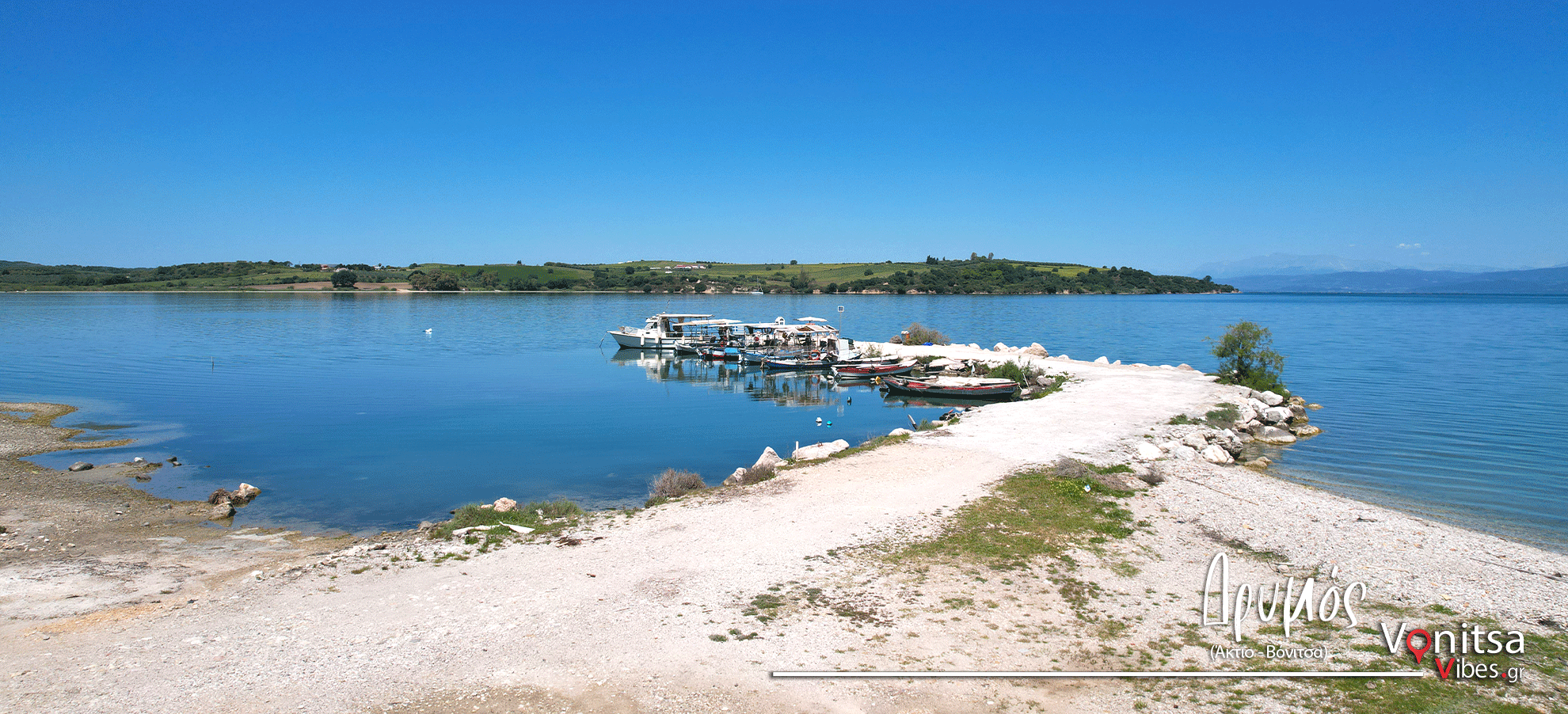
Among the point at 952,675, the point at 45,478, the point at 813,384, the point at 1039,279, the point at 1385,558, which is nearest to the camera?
the point at 952,675

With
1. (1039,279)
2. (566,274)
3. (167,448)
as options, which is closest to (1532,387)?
(167,448)

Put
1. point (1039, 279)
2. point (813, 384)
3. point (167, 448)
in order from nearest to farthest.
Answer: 1. point (167, 448)
2. point (813, 384)
3. point (1039, 279)

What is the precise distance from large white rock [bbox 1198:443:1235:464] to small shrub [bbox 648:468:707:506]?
42.4 feet

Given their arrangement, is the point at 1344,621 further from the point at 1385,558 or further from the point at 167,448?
the point at 167,448

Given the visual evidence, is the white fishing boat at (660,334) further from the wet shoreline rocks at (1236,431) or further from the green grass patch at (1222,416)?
the green grass patch at (1222,416)

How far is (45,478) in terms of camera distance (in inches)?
714

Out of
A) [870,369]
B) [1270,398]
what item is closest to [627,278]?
[870,369]

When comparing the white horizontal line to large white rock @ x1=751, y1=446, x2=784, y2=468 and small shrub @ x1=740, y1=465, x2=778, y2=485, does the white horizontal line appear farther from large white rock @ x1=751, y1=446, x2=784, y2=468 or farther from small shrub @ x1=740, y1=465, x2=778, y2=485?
large white rock @ x1=751, y1=446, x2=784, y2=468

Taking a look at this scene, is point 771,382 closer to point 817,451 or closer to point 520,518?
point 817,451

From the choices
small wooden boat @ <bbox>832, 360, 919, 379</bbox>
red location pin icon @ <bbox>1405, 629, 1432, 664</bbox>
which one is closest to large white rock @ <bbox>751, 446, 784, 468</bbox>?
red location pin icon @ <bbox>1405, 629, 1432, 664</bbox>

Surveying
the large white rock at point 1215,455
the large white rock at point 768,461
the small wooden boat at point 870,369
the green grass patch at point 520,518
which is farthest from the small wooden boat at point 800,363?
the green grass patch at point 520,518

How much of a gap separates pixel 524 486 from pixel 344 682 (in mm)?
11632

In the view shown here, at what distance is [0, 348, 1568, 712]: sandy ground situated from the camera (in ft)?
25.1

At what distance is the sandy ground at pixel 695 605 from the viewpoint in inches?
302
